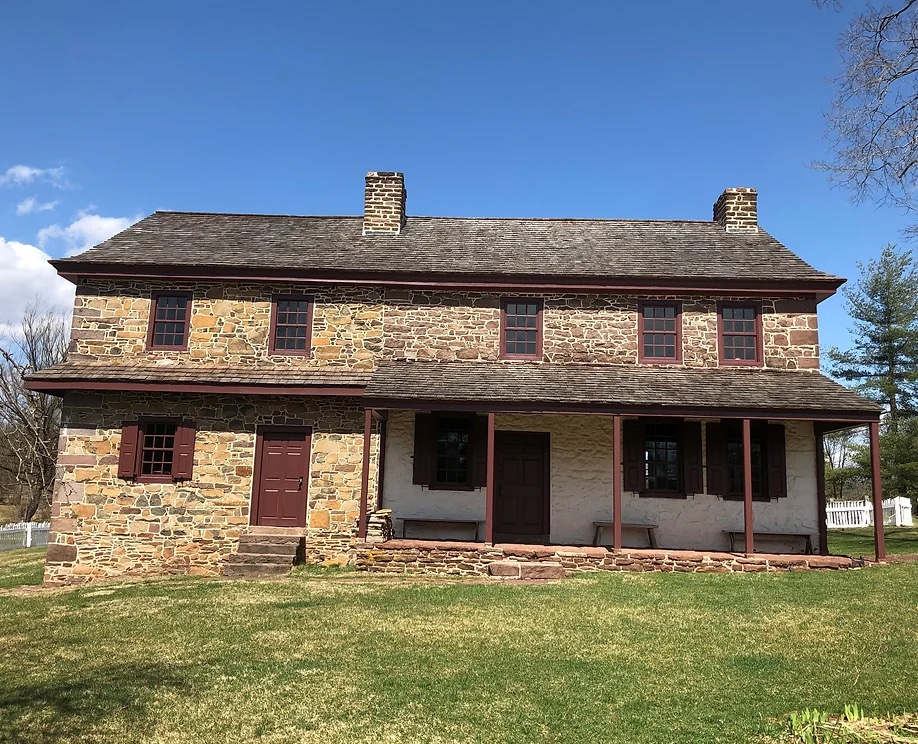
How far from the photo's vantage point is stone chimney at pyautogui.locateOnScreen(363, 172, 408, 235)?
16.4 m

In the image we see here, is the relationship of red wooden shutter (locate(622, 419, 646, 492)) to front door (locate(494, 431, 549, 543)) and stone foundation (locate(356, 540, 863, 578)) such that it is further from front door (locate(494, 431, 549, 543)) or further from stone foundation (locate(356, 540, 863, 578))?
stone foundation (locate(356, 540, 863, 578))

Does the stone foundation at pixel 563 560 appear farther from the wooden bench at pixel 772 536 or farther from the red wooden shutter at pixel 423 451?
the red wooden shutter at pixel 423 451

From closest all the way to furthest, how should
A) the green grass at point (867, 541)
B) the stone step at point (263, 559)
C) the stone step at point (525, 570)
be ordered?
the stone step at point (525, 570) < the stone step at point (263, 559) < the green grass at point (867, 541)

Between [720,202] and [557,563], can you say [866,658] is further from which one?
[720,202]

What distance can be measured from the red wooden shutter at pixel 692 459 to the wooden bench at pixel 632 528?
113 centimetres

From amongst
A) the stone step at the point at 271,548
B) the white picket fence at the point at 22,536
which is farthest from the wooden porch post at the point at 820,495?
the white picket fence at the point at 22,536

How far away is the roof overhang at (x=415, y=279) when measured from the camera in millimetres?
14164

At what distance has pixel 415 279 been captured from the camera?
47.0 feet

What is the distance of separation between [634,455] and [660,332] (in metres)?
2.73

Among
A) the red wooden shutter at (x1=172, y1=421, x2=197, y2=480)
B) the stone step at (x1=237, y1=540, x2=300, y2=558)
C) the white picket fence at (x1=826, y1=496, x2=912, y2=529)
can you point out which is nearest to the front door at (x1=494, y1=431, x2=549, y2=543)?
the stone step at (x1=237, y1=540, x2=300, y2=558)

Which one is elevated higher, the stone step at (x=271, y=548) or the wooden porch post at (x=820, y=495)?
the wooden porch post at (x=820, y=495)

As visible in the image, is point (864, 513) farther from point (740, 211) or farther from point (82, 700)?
point (82, 700)

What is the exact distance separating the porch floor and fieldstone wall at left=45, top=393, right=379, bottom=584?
1663mm

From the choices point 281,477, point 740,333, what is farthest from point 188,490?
point 740,333
